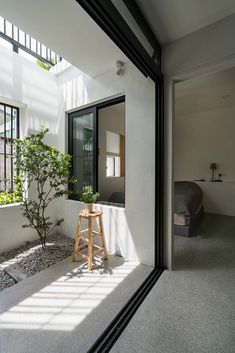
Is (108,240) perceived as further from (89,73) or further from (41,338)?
(89,73)

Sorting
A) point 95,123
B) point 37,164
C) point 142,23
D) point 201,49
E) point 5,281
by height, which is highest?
point 142,23

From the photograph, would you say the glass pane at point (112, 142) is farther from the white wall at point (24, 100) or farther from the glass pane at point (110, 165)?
the white wall at point (24, 100)

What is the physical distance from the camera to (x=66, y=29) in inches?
73.6

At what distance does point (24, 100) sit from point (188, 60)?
235 cm

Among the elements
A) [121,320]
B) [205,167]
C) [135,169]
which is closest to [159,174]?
[135,169]

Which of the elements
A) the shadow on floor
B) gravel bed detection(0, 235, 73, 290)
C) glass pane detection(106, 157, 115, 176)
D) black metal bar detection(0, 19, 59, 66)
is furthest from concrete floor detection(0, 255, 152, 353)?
glass pane detection(106, 157, 115, 176)

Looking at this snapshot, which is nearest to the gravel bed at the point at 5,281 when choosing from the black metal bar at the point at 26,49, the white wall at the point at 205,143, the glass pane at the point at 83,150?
the glass pane at the point at 83,150

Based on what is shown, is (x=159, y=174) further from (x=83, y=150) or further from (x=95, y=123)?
(x=83, y=150)

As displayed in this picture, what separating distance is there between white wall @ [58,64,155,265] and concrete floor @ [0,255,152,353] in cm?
31

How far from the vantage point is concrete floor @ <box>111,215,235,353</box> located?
3.92 feet

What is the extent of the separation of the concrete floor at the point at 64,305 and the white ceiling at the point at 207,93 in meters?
2.82

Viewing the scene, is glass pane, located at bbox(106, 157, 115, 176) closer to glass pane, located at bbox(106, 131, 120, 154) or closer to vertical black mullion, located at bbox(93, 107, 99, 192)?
glass pane, located at bbox(106, 131, 120, 154)

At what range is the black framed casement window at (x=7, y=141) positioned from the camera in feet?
8.84

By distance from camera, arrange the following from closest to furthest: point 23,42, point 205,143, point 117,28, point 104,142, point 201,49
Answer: point 117,28 < point 201,49 < point 23,42 < point 104,142 < point 205,143
